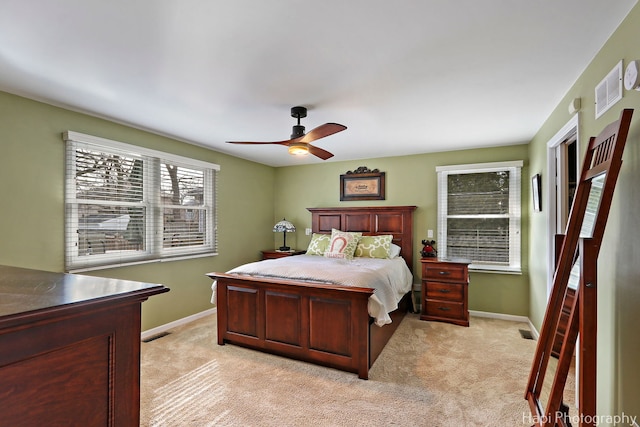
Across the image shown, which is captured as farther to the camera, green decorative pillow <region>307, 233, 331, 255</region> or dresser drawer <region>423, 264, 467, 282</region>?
green decorative pillow <region>307, 233, 331, 255</region>

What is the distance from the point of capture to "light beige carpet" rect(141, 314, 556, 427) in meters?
2.11

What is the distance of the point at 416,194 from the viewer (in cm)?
476

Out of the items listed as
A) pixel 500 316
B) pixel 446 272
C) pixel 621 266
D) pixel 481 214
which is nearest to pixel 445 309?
pixel 446 272

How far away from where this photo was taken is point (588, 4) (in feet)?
5.04

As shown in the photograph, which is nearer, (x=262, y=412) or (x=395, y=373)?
(x=262, y=412)

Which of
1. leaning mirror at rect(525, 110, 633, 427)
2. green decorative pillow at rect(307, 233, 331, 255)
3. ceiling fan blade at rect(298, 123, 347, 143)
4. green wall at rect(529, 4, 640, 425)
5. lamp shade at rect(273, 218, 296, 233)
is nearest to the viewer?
leaning mirror at rect(525, 110, 633, 427)

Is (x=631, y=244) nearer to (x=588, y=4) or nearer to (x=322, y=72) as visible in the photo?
(x=588, y=4)

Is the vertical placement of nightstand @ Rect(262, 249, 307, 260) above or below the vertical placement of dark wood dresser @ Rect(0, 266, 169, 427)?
below

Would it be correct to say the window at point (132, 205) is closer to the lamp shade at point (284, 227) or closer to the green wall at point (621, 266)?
the lamp shade at point (284, 227)

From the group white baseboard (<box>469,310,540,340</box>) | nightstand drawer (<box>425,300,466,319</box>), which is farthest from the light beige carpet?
white baseboard (<box>469,310,540,340</box>)

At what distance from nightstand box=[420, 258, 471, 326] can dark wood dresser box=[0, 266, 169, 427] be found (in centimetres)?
370

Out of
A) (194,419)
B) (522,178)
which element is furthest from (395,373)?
(522,178)

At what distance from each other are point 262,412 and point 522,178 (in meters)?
4.04

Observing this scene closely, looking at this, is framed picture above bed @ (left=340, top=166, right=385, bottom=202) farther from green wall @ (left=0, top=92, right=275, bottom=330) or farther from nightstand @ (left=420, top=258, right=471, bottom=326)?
green wall @ (left=0, top=92, right=275, bottom=330)
